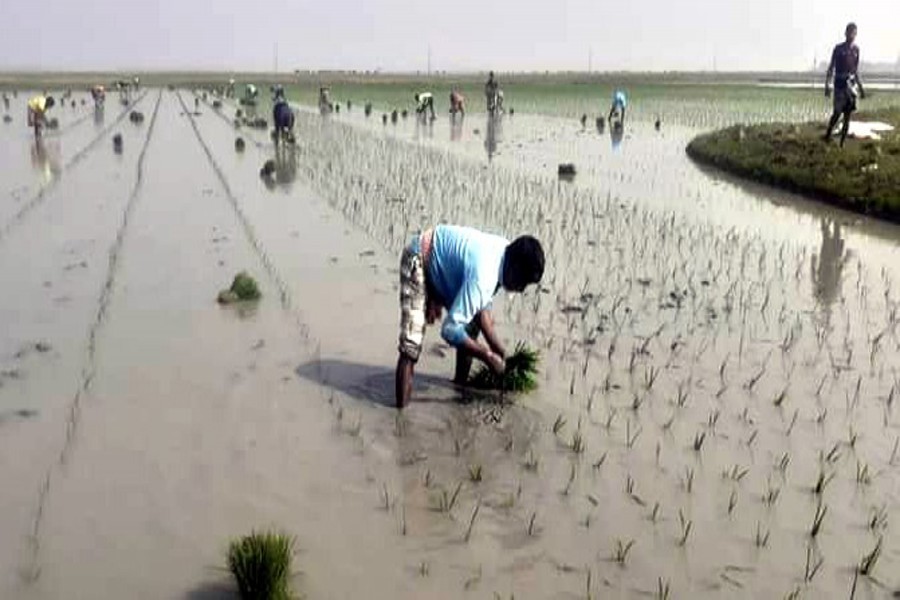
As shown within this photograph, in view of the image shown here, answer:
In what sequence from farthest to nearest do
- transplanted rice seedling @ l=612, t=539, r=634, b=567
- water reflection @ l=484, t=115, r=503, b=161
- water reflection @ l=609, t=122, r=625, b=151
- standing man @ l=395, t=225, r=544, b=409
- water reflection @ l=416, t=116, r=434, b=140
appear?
water reflection @ l=416, t=116, r=434, b=140 < water reflection @ l=609, t=122, r=625, b=151 < water reflection @ l=484, t=115, r=503, b=161 < standing man @ l=395, t=225, r=544, b=409 < transplanted rice seedling @ l=612, t=539, r=634, b=567

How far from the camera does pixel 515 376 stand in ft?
19.0

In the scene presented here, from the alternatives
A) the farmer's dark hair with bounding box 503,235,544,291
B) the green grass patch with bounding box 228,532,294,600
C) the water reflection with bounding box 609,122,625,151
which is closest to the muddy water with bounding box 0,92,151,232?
the farmer's dark hair with bounding box 503,235,544,291

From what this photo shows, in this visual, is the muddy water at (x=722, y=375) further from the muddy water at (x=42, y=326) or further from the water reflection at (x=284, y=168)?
the water reflection at (x=284, y=168)

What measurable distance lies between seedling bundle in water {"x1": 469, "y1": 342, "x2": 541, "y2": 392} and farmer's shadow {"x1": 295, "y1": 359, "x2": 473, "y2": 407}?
146 millimetres

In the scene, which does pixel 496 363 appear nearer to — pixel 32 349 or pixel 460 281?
pixel 460 281

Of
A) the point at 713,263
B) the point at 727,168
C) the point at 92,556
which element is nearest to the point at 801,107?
the point at 727,168

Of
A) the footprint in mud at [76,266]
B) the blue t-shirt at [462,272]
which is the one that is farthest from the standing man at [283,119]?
the blue t-shirt at [462,272]

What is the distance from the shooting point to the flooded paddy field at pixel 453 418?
3.94 meters

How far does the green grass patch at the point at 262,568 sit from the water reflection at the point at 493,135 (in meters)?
16.4

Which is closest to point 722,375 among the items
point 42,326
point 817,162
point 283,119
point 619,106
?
point 42,326

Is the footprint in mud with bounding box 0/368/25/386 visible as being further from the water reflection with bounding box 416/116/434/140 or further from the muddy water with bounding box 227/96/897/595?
the water reflection with bounding box 416/116/434/140

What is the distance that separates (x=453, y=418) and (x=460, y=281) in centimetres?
97

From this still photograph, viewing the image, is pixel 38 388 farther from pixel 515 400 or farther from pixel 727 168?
pixel 727 168

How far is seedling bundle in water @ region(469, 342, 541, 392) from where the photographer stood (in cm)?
579
